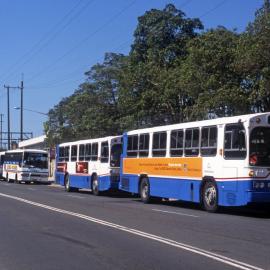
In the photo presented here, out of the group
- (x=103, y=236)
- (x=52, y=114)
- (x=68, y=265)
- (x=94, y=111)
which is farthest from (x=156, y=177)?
(x=52, y=114)

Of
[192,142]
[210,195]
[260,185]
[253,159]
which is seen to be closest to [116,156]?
[192,142]

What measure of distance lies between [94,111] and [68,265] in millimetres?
43319

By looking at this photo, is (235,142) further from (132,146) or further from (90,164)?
(90,164)

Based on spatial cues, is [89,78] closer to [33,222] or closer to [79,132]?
[79,132]

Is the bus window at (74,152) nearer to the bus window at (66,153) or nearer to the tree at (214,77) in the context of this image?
the bus window at (66,153)

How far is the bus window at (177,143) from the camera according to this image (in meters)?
21.3

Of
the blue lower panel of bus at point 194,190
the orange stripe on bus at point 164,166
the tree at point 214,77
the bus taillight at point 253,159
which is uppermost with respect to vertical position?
the tree at point 214,77

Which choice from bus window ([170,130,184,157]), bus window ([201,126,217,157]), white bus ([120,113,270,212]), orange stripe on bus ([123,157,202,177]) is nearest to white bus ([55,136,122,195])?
orange stripe on bus ([123,157,202,177])

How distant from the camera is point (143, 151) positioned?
24391 millimetres

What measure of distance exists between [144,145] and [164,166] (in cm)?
215

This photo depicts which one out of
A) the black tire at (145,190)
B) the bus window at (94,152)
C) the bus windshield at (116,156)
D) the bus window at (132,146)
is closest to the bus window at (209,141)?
the black tire at (145,190)

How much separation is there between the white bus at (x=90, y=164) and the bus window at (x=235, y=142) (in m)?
10.7

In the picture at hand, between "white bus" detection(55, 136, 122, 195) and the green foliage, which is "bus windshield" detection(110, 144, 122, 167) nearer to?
"white bus" detection(55, 136, 122, 195)

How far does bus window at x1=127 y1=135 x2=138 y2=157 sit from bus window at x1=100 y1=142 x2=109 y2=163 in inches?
137
